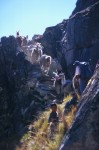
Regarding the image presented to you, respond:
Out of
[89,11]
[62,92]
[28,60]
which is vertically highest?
[89,11]

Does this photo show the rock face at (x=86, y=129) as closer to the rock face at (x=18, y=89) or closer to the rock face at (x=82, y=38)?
the rock face at (x=18, y=89)

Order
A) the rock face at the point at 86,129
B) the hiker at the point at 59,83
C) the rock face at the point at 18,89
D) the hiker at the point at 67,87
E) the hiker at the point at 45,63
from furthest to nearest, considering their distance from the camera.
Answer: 1. the hiker at the point at 45,63
2. the rock face at the point at 18,89
3. the hiker at the point at 59,83
4. the hiker at the point at 67,87
5. the rock face at the point at 86,129

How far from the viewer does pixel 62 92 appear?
22.2 meters

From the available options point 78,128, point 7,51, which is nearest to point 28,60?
point 7,51

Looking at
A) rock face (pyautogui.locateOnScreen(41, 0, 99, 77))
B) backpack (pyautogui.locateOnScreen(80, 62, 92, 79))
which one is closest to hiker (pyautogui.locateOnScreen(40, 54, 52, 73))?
rock face (pyautogui.locateOnScreen(41, 0, 99, 77))

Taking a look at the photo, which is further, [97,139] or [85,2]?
[85,2]

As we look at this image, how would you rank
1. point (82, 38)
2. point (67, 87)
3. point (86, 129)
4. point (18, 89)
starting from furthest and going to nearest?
1. point (18, 89)
2. point (82, 38)
3. point (67, 87)
4. point (86, 129)

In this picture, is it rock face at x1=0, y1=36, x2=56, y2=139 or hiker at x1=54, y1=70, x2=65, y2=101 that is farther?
rock face at x1=0, y1=36, x2=56, y2=139

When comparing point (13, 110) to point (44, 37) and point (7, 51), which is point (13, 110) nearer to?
point (7, 51)

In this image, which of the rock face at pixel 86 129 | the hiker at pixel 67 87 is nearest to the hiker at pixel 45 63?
the hiker at pixel 67 87

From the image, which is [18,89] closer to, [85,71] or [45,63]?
[45,63]

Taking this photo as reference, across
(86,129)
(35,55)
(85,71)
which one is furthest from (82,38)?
(86,129)

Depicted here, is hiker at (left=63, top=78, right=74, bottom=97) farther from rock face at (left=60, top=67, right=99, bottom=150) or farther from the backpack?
rock face at (left=60, top=67, right=99, bottom=150)

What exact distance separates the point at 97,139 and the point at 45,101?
17237 millimetres
